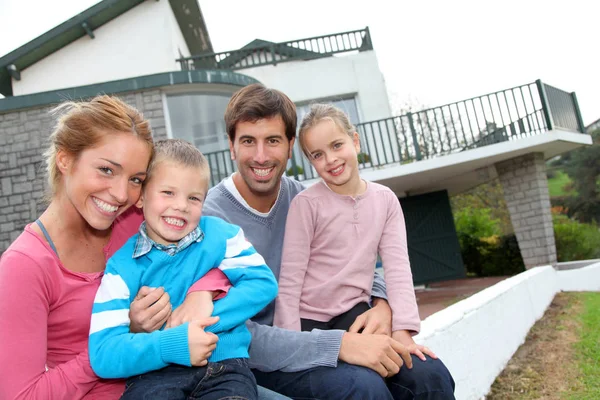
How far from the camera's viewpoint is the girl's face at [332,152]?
2299 mm

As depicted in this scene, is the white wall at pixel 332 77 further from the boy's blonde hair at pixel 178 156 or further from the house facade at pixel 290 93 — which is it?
the boy's blonde hair at pixel 178 156

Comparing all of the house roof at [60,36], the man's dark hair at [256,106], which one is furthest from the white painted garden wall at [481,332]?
the house roof at [60,36]

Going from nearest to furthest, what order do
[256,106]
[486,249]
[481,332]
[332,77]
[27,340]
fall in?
[27,340] < [256,106] < [481,332] < [332,77] < [486,249]

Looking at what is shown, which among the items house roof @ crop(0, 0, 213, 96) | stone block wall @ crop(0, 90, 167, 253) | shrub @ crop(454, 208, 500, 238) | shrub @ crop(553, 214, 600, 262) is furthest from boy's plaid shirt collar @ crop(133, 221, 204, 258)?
shrub @ crop(454, 208, 500, 238)

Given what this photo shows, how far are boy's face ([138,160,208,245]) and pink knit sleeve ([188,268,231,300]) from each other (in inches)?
6.9

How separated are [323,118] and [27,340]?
1.54 m

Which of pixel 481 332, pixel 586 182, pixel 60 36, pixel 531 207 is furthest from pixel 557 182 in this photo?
pixel 481 332

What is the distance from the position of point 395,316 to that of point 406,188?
10.5 m

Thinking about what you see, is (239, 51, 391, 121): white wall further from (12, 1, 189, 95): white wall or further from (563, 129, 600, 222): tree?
(563, 129, 600, 222): tree

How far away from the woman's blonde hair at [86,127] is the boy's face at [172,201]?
17cm

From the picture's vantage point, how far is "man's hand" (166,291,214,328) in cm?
155

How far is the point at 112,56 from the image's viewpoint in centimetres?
1174

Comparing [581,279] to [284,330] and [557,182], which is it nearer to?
[284,330]

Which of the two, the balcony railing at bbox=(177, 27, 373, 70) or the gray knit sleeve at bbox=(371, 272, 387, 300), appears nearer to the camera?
the gray knit sleeve at bbox=(371, 272, 387, 300)
